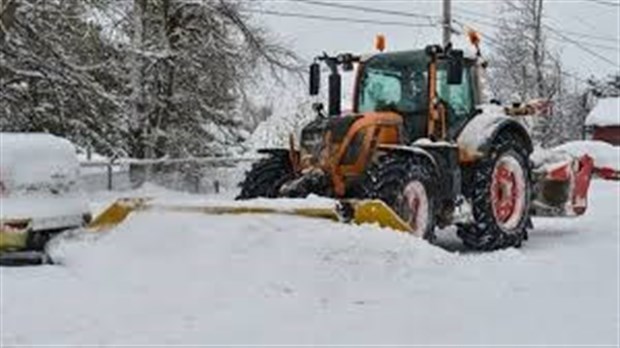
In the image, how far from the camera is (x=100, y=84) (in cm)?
2406

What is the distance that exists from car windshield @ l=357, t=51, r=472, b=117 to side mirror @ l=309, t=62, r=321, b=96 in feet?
A: 1.67

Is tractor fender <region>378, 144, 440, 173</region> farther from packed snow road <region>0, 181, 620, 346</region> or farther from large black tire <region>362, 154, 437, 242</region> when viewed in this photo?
packed snow road <region>0, 181, 620, 346</region>

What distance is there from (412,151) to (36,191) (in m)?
3.75

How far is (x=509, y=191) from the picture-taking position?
12812 millimetres

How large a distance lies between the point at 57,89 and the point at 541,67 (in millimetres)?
33578

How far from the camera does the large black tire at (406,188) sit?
10781 mm

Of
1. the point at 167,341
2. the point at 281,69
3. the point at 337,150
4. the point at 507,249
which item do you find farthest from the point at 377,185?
the point at 281,69

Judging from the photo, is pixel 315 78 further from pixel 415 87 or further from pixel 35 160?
pixel 35 160

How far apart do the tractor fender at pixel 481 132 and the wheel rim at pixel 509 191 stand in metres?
0.36

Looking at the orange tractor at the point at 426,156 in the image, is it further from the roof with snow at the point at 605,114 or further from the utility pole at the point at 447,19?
the roof with snow at the point at 605,114

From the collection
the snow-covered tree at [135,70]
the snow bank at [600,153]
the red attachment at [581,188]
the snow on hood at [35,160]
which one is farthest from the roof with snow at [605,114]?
the snow on hood at [35,160]

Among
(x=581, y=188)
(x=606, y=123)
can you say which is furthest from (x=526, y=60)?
(x=581, y=188)

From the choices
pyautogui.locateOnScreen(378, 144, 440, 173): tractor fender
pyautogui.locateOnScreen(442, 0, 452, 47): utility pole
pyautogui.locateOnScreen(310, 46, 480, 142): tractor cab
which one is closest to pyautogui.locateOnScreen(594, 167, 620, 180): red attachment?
pyautogui.locateOnScreen(442, 0, 452, 47): utility pole

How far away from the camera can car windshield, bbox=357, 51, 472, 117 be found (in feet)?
40.1
